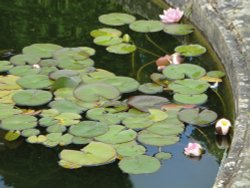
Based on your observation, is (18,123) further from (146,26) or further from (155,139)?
(146,26)

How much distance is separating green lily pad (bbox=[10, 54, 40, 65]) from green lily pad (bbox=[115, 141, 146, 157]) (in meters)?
0.81

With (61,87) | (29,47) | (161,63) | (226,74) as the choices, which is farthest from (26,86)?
(226,74)

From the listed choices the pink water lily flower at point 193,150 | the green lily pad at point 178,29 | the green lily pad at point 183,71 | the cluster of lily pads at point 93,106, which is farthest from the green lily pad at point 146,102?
the green lily pad at point 178,29

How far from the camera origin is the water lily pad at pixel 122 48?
362 centimetres

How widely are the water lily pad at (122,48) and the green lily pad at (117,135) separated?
0.73 metres

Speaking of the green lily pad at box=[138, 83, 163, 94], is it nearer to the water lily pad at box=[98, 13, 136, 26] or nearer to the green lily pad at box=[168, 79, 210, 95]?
the green lily pad at box=[168, 79, 210, 95]

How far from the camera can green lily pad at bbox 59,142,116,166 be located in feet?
9.07

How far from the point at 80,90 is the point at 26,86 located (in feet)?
0.78

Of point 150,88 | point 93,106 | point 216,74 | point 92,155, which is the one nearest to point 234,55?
point 216,74

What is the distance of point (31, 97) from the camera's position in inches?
124

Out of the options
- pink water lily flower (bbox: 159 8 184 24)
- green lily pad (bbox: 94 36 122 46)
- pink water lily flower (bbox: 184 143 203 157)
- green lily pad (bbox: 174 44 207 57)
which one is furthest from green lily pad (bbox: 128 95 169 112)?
pink water lily flower (bbox: 159 8 184 24)

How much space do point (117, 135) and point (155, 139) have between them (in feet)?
0.47

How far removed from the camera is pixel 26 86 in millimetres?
3258

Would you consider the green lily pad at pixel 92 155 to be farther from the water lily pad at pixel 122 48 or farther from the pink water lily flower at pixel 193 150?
the water lily pad at pixel 122 48
